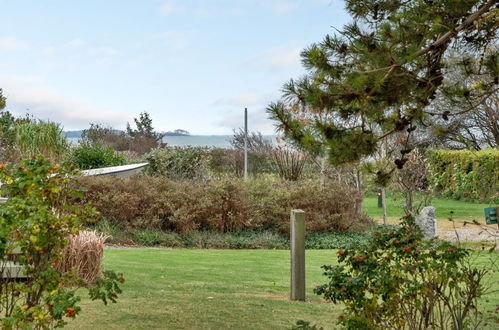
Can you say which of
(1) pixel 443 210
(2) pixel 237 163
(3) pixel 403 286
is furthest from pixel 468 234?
(3) pixel 403 286

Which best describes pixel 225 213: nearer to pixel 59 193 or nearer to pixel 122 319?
pixel 122 319

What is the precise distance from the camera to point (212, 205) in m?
14.6

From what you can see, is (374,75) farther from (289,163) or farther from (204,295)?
(289,163)

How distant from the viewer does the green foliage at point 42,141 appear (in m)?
20.5

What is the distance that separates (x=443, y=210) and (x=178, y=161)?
9.38m

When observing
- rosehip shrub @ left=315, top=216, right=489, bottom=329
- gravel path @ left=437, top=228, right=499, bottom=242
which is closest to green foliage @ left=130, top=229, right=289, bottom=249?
gravel path @ left=437, top=228, right=499, bottom=242

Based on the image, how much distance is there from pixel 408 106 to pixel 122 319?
11.1 feet

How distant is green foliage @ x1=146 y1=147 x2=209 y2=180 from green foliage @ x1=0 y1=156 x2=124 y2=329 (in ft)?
57.5

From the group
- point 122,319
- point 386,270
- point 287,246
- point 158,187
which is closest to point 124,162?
point 158,187

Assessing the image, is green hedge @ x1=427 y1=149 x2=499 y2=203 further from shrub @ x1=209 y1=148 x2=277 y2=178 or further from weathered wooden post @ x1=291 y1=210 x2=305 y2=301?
weathered wooden post @ x1=291 y1=210 x2=305 y2=301

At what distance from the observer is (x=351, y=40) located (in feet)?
18.5

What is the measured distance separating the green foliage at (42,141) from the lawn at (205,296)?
32.6 feet

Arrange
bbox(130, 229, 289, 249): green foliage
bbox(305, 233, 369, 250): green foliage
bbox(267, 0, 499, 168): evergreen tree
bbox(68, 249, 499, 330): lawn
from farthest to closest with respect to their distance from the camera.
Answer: bbox(305, 233, 369, 250): green foliage
bbox(130, 229, 289, 249): green foliage
bbox(68, 249, 499, 330): lawn
bbox(267, 0, 499, 168): evergreen tree

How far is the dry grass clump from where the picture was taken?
6992 mm
